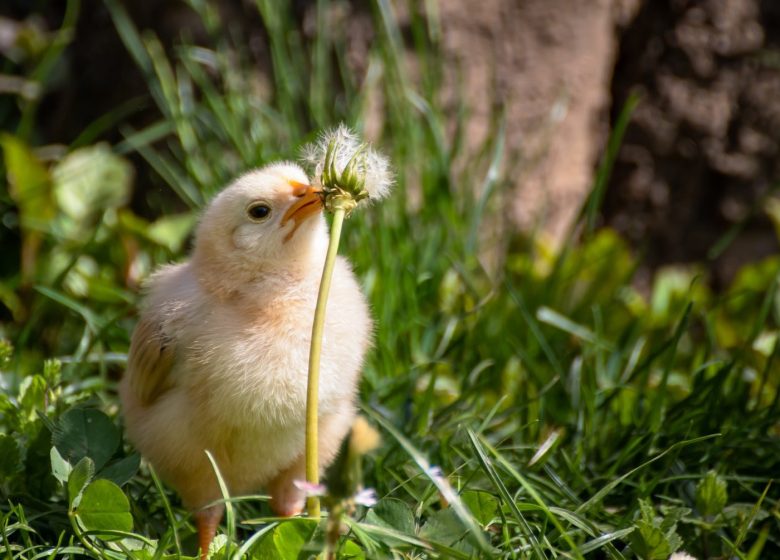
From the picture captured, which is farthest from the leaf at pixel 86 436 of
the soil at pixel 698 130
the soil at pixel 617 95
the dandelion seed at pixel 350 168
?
the soil at pixel 698 130

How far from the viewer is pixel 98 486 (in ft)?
6.59

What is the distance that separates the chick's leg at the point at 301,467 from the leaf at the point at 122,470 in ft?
1.09

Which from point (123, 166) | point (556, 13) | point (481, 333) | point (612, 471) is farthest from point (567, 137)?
point (612, 471)

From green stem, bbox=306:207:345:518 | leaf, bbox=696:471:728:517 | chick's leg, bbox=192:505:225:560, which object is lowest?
leaf, bbox=696:471:728:517

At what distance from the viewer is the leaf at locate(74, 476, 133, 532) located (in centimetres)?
201

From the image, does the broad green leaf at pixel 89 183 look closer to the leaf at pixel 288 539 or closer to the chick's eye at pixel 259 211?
the chick's eye at pixel 259 211

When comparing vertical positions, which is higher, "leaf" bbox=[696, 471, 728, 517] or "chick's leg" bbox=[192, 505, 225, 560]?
"chick's leg" bbox=[192, 505, 225, 560]

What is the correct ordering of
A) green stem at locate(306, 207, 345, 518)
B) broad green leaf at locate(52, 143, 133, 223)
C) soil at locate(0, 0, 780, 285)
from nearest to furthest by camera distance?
green stem at locate(306, 207, 345, 518) → broad green leaf at locate(52, 143, 133, 223) → soil at locate(0, 0, 780, 285)

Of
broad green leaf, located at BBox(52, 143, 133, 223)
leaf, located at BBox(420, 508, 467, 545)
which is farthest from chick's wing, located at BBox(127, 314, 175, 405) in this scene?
broad green leaf, located at BBox(52, 143, 133, 223)

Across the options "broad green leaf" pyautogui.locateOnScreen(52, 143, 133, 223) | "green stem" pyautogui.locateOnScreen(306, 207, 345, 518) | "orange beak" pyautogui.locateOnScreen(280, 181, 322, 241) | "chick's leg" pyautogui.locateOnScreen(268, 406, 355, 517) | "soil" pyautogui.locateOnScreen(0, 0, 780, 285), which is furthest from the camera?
"soil" pyautogui.locateOnScreen(0, 0, 780, 285)

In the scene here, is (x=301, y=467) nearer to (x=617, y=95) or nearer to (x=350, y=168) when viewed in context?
(x=350, y=168)

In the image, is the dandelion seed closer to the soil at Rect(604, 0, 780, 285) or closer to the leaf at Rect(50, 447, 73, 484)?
the leaf at Rect(50, 447, 73, 484)

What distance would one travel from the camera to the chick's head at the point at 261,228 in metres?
2.20

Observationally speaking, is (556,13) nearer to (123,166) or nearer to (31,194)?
(123,166)
